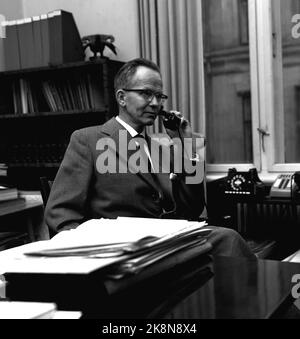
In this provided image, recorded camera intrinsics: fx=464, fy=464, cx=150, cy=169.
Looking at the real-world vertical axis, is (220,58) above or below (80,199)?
above

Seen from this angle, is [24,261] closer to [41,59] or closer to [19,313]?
[19,313]

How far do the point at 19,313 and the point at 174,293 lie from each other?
0.69 feet

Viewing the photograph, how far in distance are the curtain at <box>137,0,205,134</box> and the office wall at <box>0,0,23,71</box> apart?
1.13 metres

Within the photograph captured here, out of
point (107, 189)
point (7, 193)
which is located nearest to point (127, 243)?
point (107, 189)

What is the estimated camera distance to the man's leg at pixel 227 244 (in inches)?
36.1

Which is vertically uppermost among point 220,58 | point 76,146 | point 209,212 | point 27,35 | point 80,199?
point 27,35

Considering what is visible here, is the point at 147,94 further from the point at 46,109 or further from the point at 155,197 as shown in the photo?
the point at 46,109

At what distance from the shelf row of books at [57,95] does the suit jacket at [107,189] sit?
40.2 inches

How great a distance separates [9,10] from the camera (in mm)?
3465

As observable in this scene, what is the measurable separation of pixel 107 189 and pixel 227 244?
0.96 meters

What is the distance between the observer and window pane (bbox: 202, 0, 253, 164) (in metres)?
2.97

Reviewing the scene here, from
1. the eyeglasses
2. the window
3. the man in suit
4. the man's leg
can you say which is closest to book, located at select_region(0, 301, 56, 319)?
the man's leg

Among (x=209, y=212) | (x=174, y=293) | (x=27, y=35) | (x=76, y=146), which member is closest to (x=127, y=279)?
(x=174, y=293)

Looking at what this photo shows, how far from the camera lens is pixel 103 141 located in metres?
1.89
